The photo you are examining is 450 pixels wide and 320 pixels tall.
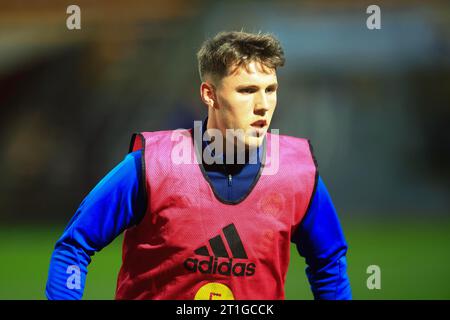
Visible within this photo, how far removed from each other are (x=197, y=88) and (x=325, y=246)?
4883 mm

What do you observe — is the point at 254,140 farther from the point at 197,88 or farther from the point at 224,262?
the point at 197,88

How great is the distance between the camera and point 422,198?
25.9 ft

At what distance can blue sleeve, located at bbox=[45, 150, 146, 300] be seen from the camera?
2490mm

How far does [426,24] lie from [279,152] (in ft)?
18.0

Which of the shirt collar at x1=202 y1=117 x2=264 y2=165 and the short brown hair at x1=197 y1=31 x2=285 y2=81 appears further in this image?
the shirt collar at x1=202 y1=117 x2=264 y2=165

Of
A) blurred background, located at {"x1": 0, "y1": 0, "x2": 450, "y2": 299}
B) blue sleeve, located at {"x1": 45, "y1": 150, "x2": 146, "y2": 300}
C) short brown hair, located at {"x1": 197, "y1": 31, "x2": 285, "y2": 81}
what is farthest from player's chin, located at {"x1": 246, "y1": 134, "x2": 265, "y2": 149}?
blurred background, located at {"x1": 0, "y1": 0, "x2": 450, "y2": 299}

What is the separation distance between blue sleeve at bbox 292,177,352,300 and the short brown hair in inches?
20.7

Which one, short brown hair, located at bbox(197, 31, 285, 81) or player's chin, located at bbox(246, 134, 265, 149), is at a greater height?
short brown hair, located at bbox(197, 31, 285, 81)

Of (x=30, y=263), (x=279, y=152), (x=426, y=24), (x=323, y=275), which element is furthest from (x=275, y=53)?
(x=426, y=24)

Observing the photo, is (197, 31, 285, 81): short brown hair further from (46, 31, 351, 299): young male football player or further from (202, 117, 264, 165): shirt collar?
(202, 117, 264, 165): shirt collar

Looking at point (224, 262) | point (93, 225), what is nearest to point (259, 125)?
point (224, 262)

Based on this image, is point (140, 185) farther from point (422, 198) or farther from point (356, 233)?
point (422, 198)

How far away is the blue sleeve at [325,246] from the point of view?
107 inches

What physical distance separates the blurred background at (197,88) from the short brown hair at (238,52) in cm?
466
